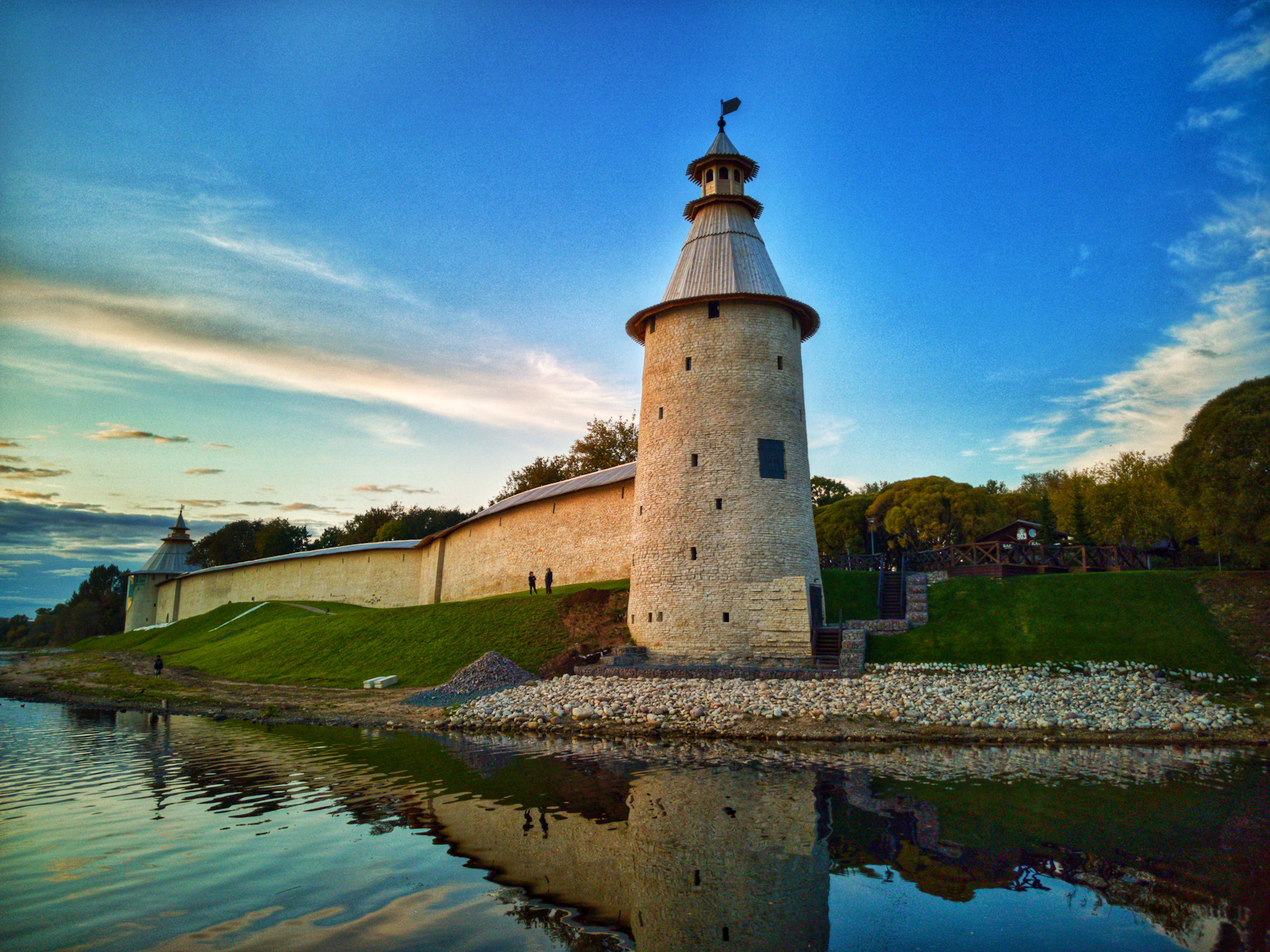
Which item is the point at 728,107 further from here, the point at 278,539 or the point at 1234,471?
the point at 278,539

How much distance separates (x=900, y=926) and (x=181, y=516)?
70.8 meters

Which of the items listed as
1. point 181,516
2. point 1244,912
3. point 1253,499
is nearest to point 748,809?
point 1244,912

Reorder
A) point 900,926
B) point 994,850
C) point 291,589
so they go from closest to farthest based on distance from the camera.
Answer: point 900,926
point 994,850
point 291,589

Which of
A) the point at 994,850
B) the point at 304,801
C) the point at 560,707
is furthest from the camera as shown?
the point at 560,707

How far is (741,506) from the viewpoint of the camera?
21703 millimetres

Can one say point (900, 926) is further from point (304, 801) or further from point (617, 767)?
Answer: point (304, 801)

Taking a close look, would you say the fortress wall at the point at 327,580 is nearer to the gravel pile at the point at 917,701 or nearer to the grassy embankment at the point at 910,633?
the grassy embankment at the point at 910,633

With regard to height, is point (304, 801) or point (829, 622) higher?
point (829, 622)

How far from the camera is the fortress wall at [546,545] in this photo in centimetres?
2780

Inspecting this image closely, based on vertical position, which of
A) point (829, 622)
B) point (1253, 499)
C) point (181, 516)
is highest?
point (181, 516)

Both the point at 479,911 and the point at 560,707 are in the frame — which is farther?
the point at 560,707

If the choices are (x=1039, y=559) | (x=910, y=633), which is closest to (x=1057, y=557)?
(x=1039, y=559)

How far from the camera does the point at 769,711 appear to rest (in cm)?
1522

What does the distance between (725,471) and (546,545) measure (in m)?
11.8
